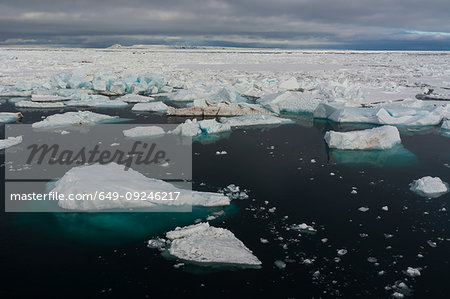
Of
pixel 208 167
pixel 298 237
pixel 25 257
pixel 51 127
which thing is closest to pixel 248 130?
pixel 208 167

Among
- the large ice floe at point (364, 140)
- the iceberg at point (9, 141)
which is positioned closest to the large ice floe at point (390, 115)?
the large ice floe at point (364, 140)

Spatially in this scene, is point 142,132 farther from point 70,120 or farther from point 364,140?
point 364,140

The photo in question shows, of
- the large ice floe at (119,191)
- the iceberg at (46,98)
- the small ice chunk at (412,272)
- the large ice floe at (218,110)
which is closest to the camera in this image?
the small ice chunk at (412,272)

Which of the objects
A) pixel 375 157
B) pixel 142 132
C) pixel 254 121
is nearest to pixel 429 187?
pixel 375 157

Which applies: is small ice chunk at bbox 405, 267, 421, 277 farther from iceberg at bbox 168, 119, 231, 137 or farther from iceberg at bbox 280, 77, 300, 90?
iceberg at bbox 280, 77, 300, 90

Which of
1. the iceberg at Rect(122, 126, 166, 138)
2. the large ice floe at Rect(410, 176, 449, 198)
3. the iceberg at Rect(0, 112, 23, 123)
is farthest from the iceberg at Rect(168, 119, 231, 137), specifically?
the large ice floe at Rect(410, 176, 449, 198)

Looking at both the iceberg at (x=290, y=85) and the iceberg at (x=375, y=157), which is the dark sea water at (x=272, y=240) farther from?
the iceberg at (x=290, y=85)

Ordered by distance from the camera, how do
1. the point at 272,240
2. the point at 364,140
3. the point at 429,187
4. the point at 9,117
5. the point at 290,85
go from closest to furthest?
the point at 272,240 → the point at 429,187 → the point at 364,140 → the point at 9,117 → the point at 290,85
